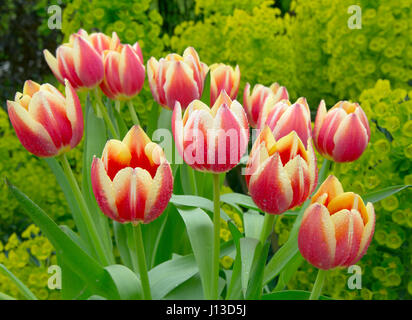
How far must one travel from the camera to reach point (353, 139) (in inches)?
23.3

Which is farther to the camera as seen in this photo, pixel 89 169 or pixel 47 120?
pixel 89 169

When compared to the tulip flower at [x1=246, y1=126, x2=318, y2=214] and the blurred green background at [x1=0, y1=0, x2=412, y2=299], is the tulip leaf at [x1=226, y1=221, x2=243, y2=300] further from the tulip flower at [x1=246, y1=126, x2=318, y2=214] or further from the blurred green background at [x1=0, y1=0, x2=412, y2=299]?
the blurred green background at [x1=0, y1=0, x2=412, y2=299]

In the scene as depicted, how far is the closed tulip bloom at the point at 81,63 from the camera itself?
2.27 ft

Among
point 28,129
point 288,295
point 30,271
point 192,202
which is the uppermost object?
point 28,129

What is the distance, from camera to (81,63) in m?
0.69

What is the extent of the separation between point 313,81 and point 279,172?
3.37 ft

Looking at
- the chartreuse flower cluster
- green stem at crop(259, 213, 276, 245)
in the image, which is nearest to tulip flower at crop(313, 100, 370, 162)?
green stem at crop(259, 213, 276, 245)

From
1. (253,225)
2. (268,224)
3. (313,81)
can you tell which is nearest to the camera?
(268,224)

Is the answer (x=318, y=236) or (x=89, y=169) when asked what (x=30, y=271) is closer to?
(x=89, y=169)

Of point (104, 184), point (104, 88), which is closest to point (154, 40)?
point (104, 88)

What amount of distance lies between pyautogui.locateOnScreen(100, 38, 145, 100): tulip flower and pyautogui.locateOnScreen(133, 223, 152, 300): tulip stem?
0.83 ft

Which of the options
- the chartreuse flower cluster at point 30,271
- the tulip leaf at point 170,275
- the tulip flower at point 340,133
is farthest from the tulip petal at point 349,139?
the chartreuse flower cluster at point 30,271

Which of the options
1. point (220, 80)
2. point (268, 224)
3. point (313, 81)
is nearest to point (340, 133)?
point (268, 224)

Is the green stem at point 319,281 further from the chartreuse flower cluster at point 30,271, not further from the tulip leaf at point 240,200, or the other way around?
the chartreuse flower cluster at point 30,271
